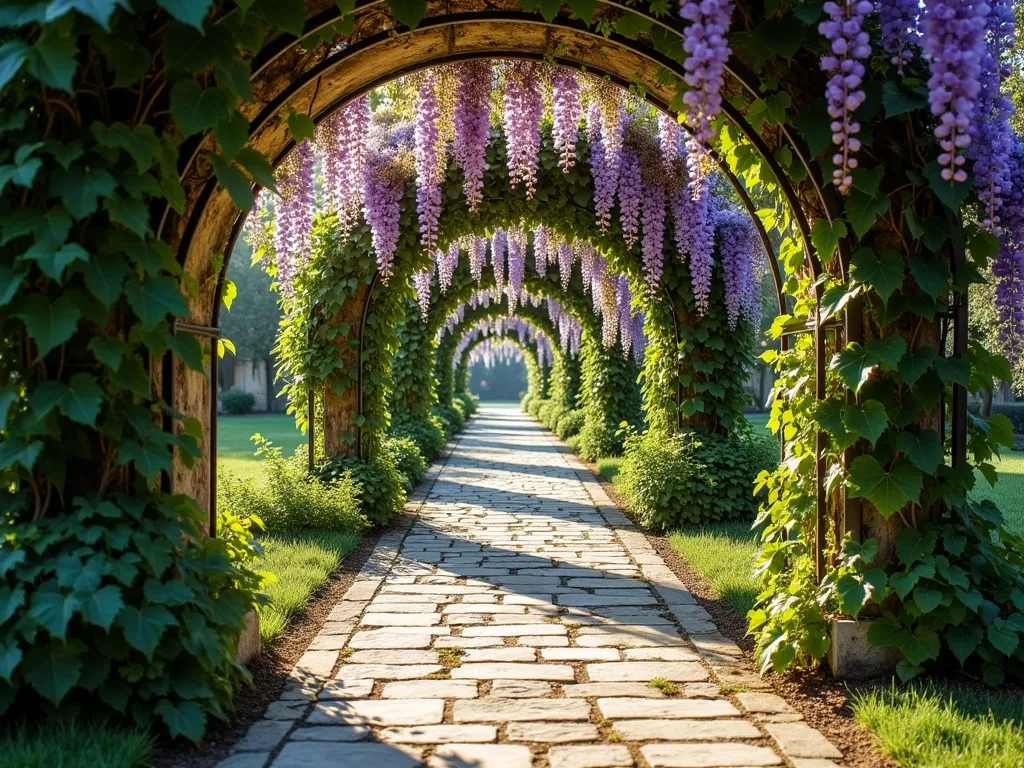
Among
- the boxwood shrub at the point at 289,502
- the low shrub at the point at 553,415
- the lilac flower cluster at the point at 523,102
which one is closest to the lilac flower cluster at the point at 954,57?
the lilac flower cluster at the point at 523,102

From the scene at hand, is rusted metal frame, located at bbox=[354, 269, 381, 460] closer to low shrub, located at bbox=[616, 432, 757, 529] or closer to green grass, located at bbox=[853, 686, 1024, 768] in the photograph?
low shrub, located at bbox=[616, 432, 757, 529]

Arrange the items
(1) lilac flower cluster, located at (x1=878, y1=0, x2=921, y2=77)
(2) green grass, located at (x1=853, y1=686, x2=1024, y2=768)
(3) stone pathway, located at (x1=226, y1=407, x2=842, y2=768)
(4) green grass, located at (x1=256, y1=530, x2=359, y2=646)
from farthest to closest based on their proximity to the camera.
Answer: (4) green grass, located at (x1=256, y1=530, x2=359, y2=646) → (1) lilac flower cluster, located at (x1=878, y1=0, x2=921, y2=77) → (3) stone pathway, located at (x1=226, y1=407, x2=842, y2=768) → (2) green grass, located at (x1=853, y1=686, x2=1024, y2=768)

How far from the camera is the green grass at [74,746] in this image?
2234 millimetres

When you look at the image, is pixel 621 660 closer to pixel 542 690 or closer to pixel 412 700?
pixel 542 690

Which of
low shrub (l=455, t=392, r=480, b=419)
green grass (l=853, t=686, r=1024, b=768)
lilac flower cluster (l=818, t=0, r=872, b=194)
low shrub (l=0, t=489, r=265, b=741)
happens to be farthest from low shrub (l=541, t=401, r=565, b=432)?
lilac flower cluster (l=818, t=0, r=872, b=194)

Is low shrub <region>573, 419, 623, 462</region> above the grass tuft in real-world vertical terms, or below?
above

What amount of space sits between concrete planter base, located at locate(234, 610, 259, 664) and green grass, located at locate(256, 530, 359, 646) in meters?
0.17

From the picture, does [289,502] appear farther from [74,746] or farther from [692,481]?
[74,746]

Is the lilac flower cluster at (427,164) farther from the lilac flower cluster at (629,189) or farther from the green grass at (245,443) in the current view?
the green grass at (245,443)

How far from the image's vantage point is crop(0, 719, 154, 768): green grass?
2.23 metres

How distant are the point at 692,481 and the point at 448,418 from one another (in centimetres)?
1181

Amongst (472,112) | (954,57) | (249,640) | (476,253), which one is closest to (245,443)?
(476,253)

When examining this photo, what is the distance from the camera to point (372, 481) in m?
7.10

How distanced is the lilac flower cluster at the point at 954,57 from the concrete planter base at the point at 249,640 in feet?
9.53
